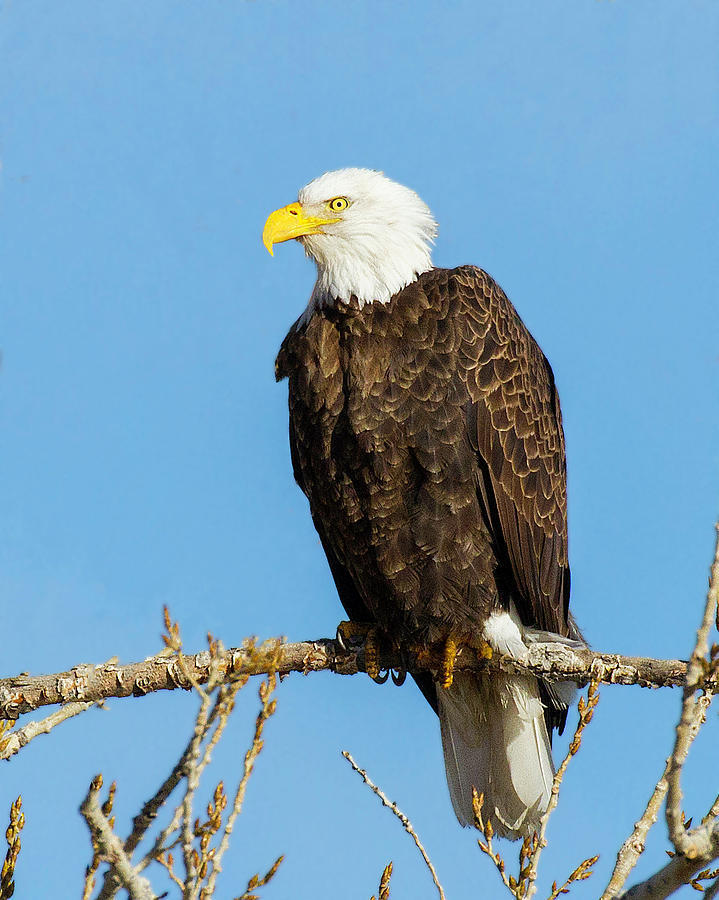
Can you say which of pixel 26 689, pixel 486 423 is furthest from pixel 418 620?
pixel 26 689

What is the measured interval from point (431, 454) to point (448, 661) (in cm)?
95

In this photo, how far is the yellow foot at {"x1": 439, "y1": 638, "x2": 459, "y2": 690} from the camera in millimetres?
4797

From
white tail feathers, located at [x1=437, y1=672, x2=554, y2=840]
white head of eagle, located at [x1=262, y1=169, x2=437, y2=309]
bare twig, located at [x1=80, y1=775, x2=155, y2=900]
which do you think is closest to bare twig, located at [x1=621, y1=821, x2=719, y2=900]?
bare twig, located at [x1=80, y1=775, x2=155, y2=900]

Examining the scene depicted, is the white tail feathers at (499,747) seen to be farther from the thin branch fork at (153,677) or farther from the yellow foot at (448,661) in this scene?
the thin branch fork at (153,677)

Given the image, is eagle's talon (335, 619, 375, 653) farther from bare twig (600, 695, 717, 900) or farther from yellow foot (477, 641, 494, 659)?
bare twig (600, 695, 717, 900)

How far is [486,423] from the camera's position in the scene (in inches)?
186

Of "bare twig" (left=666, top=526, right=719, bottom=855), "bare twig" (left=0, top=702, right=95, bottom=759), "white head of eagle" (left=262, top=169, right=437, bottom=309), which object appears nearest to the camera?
"bare twig" (left=666, top=526, right=719, bottom=855)

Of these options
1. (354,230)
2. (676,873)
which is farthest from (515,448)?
(676,873)

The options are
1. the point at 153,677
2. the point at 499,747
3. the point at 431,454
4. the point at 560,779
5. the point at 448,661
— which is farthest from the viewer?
the point at 499,747

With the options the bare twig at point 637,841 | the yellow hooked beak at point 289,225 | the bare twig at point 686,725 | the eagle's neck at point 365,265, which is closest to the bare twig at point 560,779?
the bare twig at point 637,841

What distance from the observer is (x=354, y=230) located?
5.20 metres

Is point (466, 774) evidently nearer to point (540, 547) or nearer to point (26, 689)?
point (540, 547)

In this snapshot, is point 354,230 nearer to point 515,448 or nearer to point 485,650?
point 515,448

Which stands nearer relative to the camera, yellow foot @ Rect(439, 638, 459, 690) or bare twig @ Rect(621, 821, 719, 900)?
bare twig @ Rect(621, 821, 719, 900)
